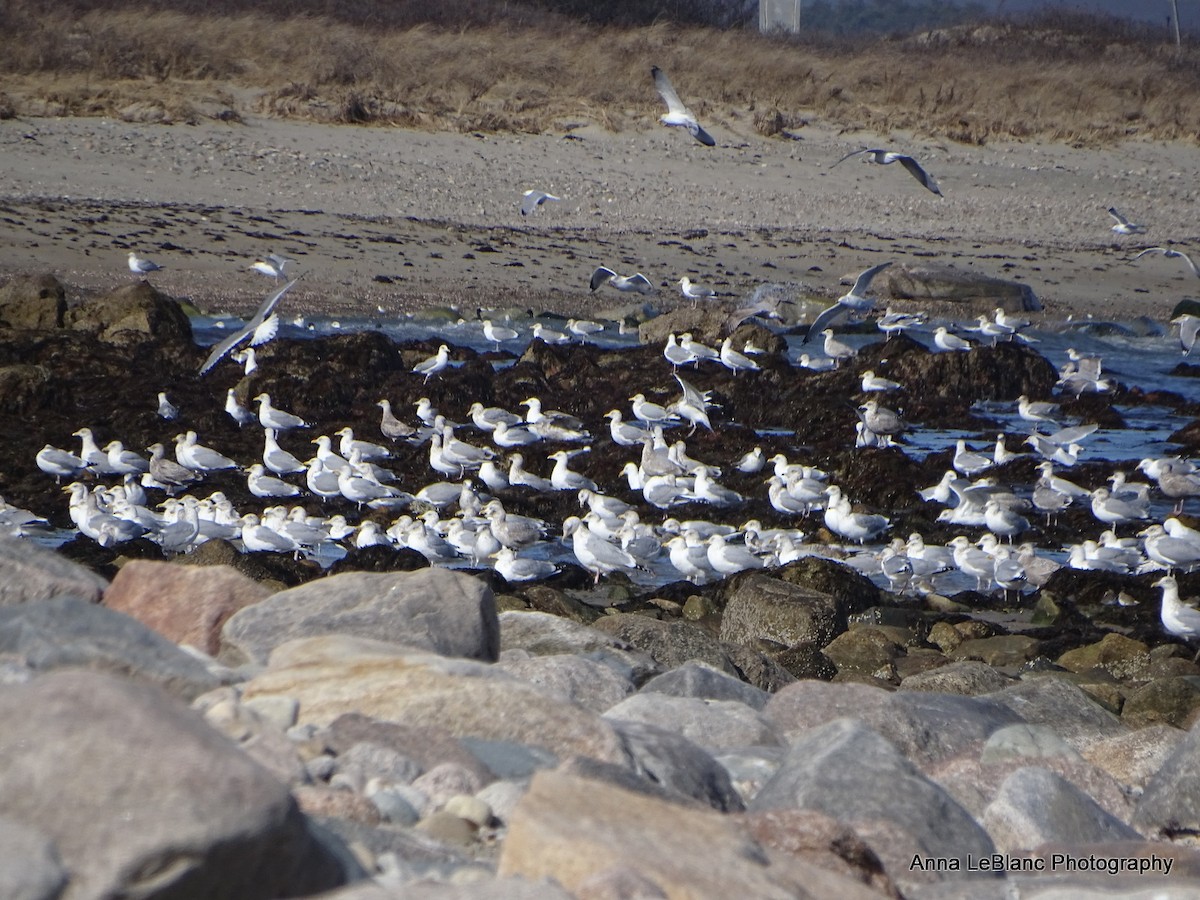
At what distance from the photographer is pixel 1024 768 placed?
14.6 ft

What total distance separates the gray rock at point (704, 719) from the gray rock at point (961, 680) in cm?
191

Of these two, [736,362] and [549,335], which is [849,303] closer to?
[736,362]

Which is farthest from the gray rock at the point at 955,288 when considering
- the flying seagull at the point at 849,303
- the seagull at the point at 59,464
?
the seagull at the point at 59,464

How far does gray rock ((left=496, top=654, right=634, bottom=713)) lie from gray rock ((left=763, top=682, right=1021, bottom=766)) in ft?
1.83

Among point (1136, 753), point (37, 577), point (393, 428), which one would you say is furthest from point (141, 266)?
point (1136, 753)

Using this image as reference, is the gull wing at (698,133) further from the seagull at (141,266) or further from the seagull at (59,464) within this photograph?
the seagull at (141,266)

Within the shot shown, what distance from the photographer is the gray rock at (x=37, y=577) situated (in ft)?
15.7

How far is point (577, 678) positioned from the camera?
18.7 ft

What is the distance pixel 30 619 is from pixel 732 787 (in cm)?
193

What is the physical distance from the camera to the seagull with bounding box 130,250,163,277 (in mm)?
17109

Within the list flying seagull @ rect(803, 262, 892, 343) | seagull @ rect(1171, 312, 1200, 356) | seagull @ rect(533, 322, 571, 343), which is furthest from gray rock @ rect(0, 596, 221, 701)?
seagull @ rect(1171, 312, 1200, 356)

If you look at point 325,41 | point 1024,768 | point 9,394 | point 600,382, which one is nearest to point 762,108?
point 325,41

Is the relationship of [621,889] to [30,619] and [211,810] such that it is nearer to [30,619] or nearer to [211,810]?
[211,810]

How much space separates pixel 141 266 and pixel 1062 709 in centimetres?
1323
